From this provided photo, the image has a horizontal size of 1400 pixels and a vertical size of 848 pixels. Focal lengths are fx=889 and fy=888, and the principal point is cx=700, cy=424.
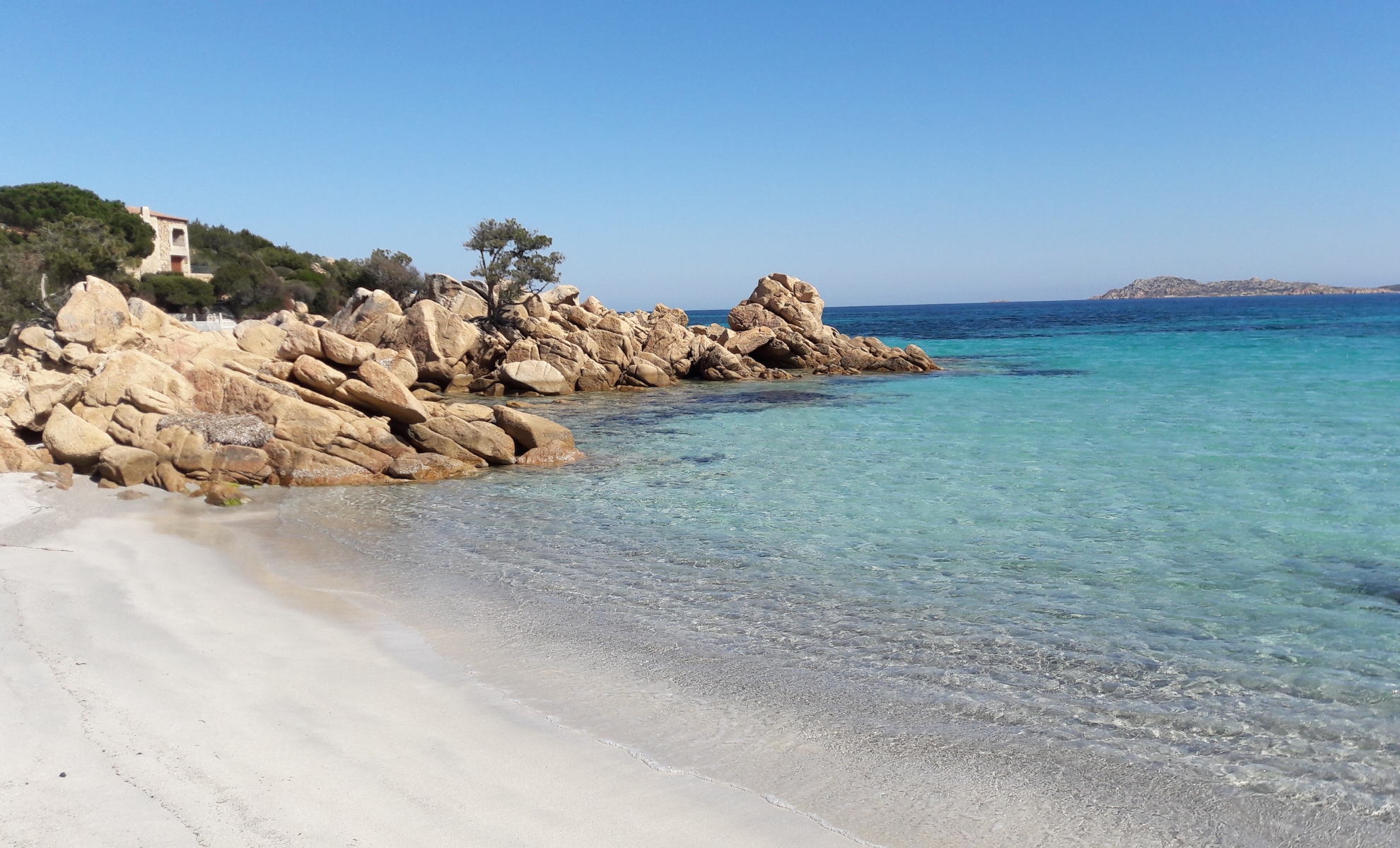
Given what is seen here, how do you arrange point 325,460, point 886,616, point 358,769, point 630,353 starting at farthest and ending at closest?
point 630,353 < point 325,460 < point 886,616 < point 358,769

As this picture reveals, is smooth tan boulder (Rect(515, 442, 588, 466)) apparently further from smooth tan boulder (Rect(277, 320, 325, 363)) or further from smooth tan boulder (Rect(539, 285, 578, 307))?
smooth tan boulder (Rect(539, 285, 578, 307))

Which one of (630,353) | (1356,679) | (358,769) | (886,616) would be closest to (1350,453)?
(1356,679)

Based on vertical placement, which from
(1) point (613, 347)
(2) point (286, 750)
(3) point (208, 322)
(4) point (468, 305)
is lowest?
(2) point (286, 750)

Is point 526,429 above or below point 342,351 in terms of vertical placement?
below

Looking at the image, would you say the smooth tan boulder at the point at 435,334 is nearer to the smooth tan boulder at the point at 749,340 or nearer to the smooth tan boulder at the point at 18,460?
the smooth tan boulder at the point at 749,340

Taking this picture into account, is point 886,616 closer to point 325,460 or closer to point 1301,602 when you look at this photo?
point 1301,602

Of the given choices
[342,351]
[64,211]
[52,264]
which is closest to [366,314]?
[52,264]

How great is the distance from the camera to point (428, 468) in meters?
17.4

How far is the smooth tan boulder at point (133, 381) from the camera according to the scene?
55.5 ft

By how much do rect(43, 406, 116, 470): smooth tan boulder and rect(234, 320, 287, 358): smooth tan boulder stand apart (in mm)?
8113

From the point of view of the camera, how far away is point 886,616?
29.0 feet

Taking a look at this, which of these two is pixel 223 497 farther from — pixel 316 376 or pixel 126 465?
pixel 316 376

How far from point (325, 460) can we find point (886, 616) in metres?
12.1

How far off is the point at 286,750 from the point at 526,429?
13571 millimetres
